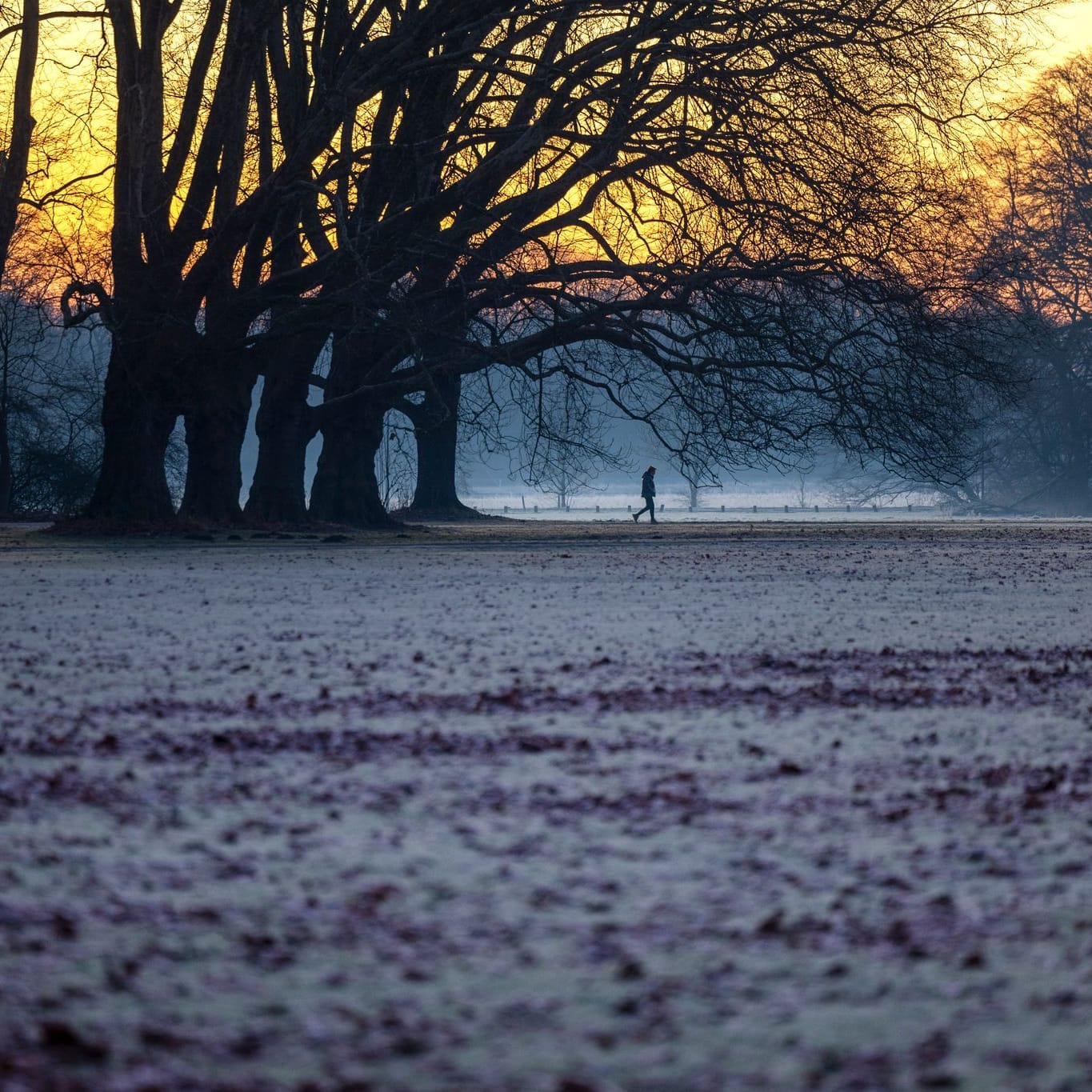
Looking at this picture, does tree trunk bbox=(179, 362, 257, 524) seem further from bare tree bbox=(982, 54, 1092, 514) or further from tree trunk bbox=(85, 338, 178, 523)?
bare tree bbox=(982, 54, 1092, 514)

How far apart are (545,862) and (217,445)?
24722mm

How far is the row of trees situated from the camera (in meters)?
27.2

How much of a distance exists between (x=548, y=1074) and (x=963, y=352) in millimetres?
27391

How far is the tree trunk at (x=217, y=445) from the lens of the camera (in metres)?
28.6

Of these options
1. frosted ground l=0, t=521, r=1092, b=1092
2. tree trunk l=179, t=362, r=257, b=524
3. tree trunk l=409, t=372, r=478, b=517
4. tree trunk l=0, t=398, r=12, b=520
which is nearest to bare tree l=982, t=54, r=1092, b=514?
tree trunk l=409, t=372, r=478, b=517

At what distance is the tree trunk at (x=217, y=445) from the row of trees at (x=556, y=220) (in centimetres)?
5

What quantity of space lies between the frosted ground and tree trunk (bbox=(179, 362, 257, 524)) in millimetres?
17113

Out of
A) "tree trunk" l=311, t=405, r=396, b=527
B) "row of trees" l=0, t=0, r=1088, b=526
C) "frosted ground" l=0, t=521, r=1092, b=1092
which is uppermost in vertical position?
"row of trees" l=0, t=0, r=1088, b=526

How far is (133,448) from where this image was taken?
28172 millimetres

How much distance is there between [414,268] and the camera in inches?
1180

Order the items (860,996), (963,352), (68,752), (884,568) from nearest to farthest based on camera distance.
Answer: (860,996), (68,752), (884,568), (963,352)

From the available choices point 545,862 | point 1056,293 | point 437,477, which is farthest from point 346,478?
point 1056,293

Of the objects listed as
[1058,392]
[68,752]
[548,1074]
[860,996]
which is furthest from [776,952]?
[1058,392]

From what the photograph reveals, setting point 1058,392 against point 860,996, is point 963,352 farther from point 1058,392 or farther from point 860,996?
point 1058,392
